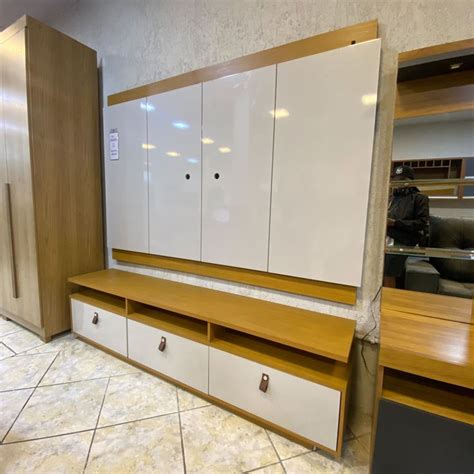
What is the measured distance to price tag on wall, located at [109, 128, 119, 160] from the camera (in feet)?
7.52

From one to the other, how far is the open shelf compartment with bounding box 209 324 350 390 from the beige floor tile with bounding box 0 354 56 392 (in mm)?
1302

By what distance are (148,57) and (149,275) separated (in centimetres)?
181

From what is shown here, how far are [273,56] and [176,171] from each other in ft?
3.22

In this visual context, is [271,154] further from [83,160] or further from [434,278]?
[83,160]

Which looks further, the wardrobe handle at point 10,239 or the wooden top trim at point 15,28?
the wardrobe handle at point 10,239

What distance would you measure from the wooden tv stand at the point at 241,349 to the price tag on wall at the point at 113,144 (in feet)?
3.69

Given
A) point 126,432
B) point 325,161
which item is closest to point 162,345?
point 126,432

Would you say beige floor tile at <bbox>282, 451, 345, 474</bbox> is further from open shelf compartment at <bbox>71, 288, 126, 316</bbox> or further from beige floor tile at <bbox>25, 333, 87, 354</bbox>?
beige floor tile at <bbox>25, 333, 87, 354</bbox>

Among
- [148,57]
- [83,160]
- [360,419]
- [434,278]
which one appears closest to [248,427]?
[360,419]

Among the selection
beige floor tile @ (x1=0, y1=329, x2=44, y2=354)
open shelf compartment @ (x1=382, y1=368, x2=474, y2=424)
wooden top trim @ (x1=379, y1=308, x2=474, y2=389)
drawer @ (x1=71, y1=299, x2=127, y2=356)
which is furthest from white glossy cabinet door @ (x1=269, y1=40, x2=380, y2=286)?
beige floor tile @ (x1=0, y1=329, x2=44, y2=354)

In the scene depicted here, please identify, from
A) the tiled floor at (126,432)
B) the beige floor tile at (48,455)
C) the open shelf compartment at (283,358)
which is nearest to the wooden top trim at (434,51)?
the open shelf compartment at (283,358)

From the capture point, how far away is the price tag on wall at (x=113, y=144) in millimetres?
2291

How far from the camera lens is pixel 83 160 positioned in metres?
2.29

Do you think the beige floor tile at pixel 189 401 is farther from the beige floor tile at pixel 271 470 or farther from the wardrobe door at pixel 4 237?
the wardrobe door at pixel 4 237
